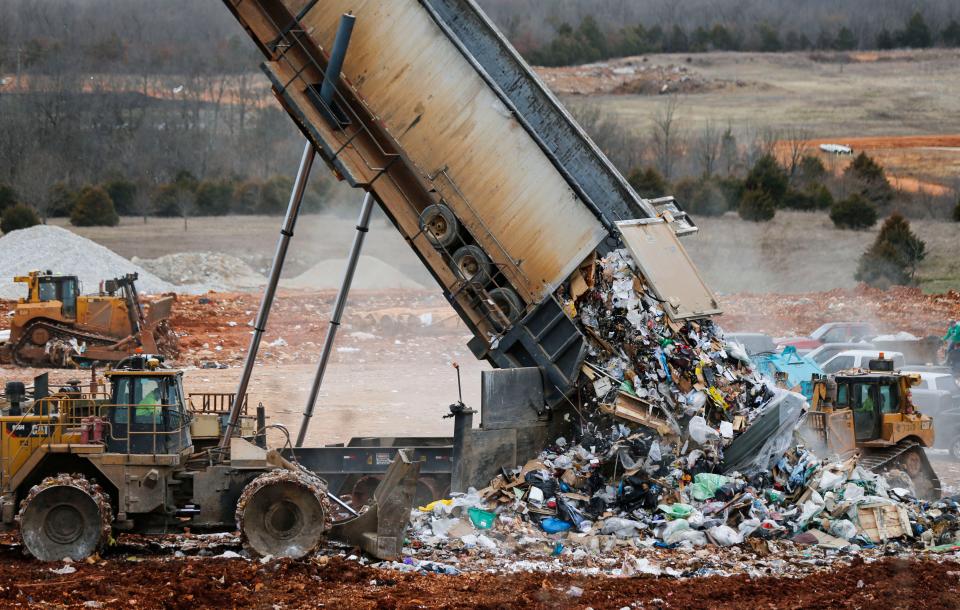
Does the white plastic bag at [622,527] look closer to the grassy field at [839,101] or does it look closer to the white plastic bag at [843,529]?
the white plastic bag at [843,529]

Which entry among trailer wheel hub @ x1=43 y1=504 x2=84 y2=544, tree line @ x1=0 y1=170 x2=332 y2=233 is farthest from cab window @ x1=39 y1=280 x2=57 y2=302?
tree line @ x1=0 y1=170 x2=332 y2=233

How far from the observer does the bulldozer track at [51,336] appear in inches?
1034

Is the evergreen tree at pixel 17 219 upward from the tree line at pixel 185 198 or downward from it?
downward

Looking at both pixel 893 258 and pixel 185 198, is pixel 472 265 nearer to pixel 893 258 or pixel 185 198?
pixel 893 258

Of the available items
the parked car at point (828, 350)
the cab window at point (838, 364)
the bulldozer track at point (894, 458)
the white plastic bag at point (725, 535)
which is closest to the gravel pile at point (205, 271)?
the parked car at point (828, 350)

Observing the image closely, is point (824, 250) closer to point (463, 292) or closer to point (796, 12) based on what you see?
point (463, 292)

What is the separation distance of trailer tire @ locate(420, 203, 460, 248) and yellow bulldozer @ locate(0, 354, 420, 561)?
3112 mm

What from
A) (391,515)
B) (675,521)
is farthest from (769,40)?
(391,515)

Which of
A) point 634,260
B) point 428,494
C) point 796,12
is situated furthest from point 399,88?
point 796,12

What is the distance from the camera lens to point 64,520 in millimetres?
11547

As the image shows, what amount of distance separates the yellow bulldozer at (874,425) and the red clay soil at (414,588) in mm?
3885

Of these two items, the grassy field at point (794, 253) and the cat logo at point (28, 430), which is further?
the grassy field at point (794, 253)

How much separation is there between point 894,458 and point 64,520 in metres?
9.48

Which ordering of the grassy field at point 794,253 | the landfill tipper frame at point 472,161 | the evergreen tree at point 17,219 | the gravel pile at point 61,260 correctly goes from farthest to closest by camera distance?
the evergreen tree at point 17,219, the grassy field at point 794,253, the gravel pile at point 61,260, the landfill tipper frame at point 472,161
